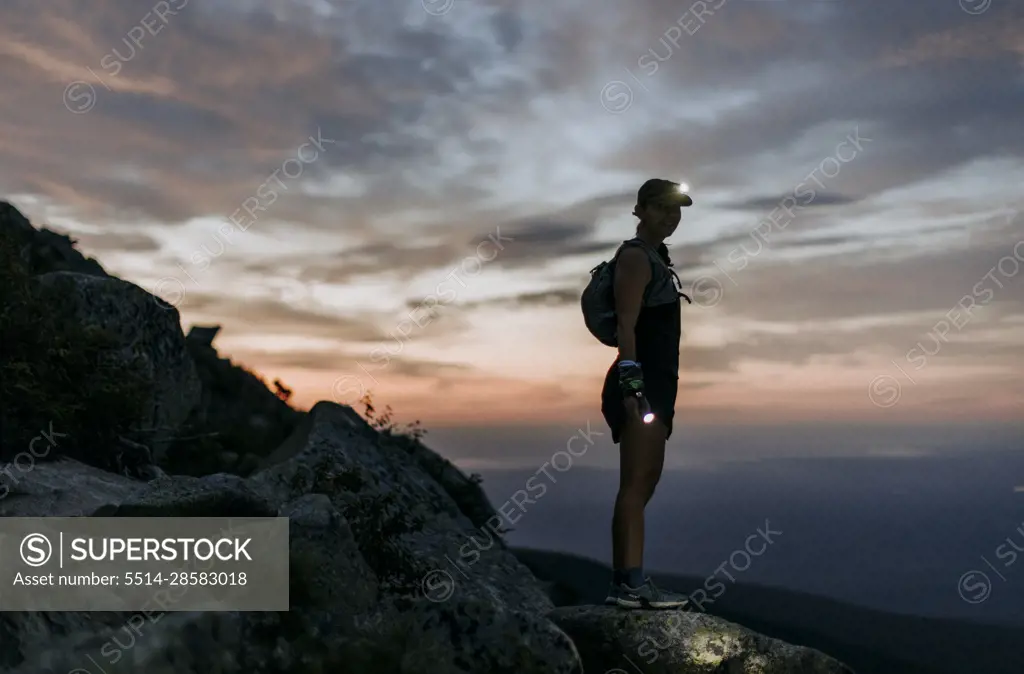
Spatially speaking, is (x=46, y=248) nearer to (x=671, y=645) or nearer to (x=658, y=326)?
(x=658, y=326)

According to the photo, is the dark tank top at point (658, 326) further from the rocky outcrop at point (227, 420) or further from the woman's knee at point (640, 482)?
the rocky outcrop at point (227, 420)

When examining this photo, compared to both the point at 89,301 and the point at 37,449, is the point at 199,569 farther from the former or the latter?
the point at 89,301

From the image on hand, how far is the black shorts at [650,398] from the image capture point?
7750mm

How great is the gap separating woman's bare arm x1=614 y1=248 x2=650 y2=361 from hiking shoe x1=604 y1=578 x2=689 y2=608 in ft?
6.26

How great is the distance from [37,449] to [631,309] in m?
7.09

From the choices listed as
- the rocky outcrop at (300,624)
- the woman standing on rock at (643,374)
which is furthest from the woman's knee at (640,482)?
the rocky outcrop at (300,624)


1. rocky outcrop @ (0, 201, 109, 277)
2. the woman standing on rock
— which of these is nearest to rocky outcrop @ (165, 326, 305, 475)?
rocky outcrop @ (0, 201, 109, 277)

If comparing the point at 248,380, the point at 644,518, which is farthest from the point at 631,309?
the point at 248,380

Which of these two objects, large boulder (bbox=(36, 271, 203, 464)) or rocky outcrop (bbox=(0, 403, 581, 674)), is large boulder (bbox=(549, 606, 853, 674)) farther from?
large boulder (bbox=(36, 271, 203, 464))

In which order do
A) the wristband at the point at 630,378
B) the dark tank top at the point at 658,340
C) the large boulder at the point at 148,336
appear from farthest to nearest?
1. the large boulder at the point at 148,336
2. the dark tank top at the point at 658,340
3. the wristband at the point at 630,378

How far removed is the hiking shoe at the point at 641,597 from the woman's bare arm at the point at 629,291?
191 centimetres

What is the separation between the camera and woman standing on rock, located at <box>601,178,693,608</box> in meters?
7.63

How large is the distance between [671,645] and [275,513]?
3.58m

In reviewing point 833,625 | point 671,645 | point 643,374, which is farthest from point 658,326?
point 833,625
